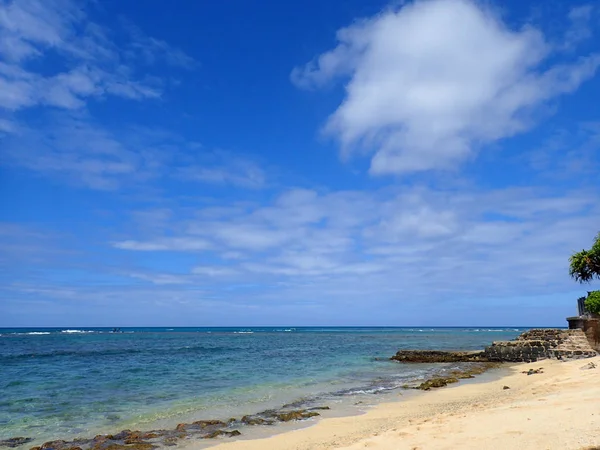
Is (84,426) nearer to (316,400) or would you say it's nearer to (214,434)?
(214,434)

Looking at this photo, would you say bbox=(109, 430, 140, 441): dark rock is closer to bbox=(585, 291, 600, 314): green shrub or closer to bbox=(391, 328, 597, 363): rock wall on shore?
bbox=(585, 291, 600, 314): green shrub

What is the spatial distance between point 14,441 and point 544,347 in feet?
111

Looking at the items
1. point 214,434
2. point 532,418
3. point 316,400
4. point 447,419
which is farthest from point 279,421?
point 532,418

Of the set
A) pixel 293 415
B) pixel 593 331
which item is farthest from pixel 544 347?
pixel 293 415

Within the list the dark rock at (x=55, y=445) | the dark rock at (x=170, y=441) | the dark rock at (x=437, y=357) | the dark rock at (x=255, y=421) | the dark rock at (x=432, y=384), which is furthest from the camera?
the dark rock at (x=437, y=357)

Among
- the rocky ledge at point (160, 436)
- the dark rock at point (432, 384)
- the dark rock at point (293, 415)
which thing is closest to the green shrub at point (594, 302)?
the dark rock at point (432, 384)

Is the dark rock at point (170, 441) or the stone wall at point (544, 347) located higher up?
the stone wall at point (544, 347)

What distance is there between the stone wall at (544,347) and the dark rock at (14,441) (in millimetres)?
32156

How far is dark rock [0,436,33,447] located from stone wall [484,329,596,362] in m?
32.2

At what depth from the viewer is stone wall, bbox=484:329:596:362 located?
31.4 meters

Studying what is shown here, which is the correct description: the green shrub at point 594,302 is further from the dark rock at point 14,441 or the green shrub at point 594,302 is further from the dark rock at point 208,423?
the dark rock at point 14,441

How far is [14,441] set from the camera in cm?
1343

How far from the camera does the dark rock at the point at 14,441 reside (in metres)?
13.1

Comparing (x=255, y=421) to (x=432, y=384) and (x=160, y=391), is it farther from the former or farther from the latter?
(x=432, y=384)
